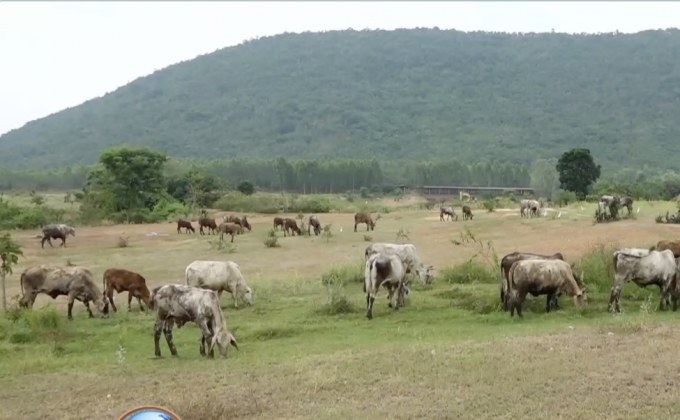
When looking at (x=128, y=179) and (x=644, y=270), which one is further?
(x=128, y=179)

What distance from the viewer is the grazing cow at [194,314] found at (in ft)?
42.4

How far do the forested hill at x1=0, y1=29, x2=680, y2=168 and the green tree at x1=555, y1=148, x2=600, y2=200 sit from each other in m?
70.4

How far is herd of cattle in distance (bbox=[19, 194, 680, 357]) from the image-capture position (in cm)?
1313

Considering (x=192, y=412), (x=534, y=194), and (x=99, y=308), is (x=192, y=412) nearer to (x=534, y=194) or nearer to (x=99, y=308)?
(x=99, y=308)

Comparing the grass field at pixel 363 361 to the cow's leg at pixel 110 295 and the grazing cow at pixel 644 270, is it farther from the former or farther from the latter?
the grazing cow at pixel 644 270

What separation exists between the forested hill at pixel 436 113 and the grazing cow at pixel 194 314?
411 ft

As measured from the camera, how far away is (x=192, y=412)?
30.7 feet

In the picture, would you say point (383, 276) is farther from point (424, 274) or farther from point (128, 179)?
point (128, 179)

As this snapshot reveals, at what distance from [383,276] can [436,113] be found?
6075 inches

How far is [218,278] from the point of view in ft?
59.9

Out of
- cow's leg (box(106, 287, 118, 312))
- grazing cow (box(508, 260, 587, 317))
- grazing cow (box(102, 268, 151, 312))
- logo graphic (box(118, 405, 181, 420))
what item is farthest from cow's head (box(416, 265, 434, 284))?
logo graphic (box(118, 405, 181, 420))

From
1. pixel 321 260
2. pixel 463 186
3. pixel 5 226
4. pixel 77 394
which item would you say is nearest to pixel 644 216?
pixel 321 260

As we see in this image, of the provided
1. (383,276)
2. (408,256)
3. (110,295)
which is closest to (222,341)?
(383,276)

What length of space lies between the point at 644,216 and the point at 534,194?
55.7 metres
